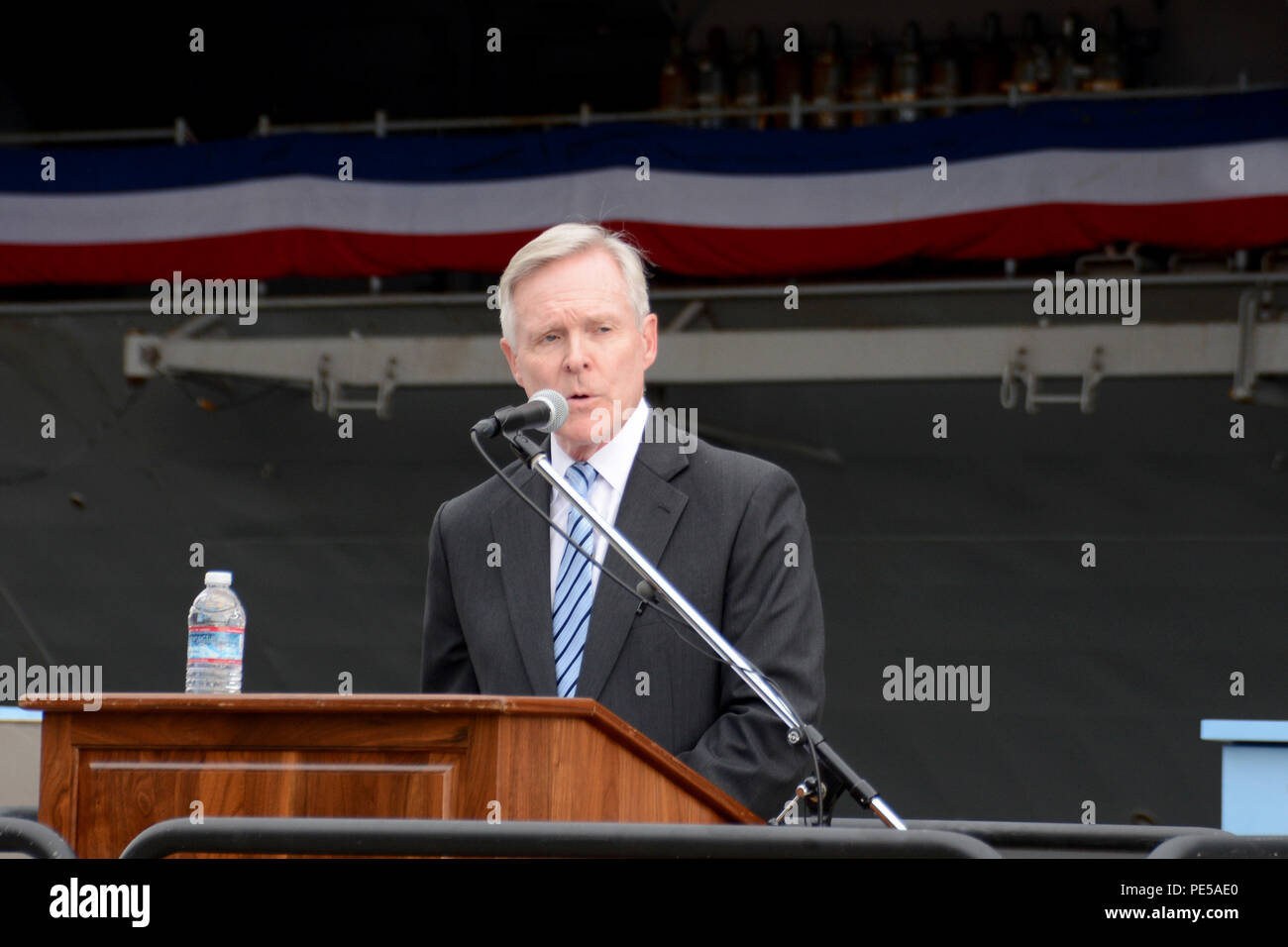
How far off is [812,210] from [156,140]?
16.4 feet

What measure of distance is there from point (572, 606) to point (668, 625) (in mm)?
183

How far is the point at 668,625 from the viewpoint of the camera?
8.54ft

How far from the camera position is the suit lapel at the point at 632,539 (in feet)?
8.59

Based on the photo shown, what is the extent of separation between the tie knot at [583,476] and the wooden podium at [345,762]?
0.73 meters

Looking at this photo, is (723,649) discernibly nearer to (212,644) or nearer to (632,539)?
(632,539)

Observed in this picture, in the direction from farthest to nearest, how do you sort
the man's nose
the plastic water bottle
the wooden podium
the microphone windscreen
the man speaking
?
the man's nose → the man speaking → the plastic water bottle → the microphone windscreen → the wooden podium

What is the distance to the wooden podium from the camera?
2012 mm

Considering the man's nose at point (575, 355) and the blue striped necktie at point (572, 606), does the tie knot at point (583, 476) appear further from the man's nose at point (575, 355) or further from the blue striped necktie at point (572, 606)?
the man's nose at point (575, 355)

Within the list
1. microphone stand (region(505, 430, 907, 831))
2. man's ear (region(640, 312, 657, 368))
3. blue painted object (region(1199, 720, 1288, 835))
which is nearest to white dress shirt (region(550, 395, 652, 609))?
man's ear (region(640, 312, 657, 368))

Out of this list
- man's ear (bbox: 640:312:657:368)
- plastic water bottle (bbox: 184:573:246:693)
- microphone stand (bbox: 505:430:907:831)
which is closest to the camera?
microphone stand (bbox: 505:430:907:831)

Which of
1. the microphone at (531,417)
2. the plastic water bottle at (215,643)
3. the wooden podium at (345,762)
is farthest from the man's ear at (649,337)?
the wooden podium at (345,762)

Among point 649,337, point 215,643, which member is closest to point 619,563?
point 649,337

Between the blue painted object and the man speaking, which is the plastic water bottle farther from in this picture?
the blue painted object

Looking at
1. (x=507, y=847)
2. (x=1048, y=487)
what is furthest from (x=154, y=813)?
(x=1048, y=487)
